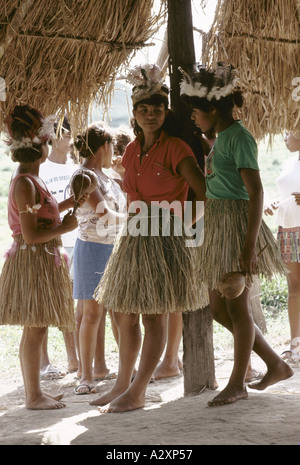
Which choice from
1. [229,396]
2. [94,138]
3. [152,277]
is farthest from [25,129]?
[229,396]

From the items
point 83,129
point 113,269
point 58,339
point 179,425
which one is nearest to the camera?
point 179,425

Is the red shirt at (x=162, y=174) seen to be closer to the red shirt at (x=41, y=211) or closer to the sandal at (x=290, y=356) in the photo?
the red shirt at (x=41, y=211)

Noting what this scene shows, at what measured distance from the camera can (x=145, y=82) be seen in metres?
3.25

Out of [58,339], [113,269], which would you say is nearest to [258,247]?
[113,269]

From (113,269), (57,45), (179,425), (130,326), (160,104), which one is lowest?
(179,425)

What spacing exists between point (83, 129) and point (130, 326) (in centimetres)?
141

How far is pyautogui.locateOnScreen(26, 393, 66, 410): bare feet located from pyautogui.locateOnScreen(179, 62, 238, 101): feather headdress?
169 centimetres

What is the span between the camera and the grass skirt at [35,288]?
3385mm

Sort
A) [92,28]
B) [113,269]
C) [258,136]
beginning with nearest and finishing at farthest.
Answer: [113,269]
[92,28]
[258,136]

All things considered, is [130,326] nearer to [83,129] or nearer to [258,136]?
[83,129]

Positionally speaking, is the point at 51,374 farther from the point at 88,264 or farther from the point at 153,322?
the point at 153,322

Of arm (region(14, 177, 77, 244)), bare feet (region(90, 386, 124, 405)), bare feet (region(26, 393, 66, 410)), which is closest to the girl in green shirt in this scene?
bare feet (region(90, 386, 124, 405))

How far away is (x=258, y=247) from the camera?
2990 mm

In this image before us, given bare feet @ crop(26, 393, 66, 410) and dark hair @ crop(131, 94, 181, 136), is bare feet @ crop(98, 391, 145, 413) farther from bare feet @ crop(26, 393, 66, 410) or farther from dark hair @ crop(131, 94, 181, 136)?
dark hair @ crop(131, 94, 181, 136)
